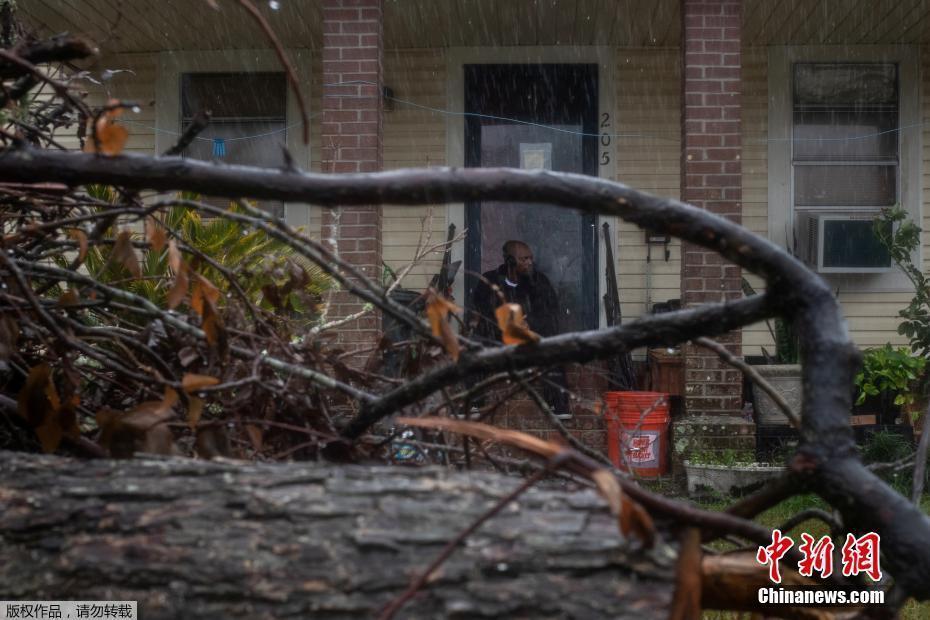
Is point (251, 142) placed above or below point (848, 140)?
above

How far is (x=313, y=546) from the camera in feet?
3.10

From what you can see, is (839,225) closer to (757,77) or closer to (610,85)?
(757,77)

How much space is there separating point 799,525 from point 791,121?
5.75 meters

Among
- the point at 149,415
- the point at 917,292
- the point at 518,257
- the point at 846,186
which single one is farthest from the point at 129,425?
the point at 846,186

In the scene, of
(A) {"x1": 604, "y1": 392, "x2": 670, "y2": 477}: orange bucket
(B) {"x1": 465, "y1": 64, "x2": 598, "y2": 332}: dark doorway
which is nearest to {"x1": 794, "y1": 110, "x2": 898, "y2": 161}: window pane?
(B) {"x1": 465, "y1": 64, "x2": 598, "y2": 332}: dark doorway

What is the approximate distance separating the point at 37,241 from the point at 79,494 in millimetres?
1093

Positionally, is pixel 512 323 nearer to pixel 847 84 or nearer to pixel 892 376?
pixel 892 376

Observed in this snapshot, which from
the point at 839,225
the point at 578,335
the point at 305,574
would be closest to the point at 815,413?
the point at 578,335

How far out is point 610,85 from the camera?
875cm

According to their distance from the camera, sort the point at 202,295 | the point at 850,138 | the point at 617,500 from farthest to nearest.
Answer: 1. the point at 850,138
2. the point at 202,295
3. the point at 617,500

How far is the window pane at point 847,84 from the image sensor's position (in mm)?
8664

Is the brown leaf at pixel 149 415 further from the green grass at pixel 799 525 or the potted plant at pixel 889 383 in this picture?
the potted plant at pixel 889 383

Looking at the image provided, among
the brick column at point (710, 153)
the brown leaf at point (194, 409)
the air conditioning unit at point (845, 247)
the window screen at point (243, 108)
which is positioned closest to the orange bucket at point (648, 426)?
the brick column at point (710, 153)

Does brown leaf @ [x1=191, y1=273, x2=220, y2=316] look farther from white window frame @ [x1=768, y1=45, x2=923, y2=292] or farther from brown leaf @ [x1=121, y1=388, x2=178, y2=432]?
white window frame @ [x1=768, y1=45, x2=923, y2=292]
